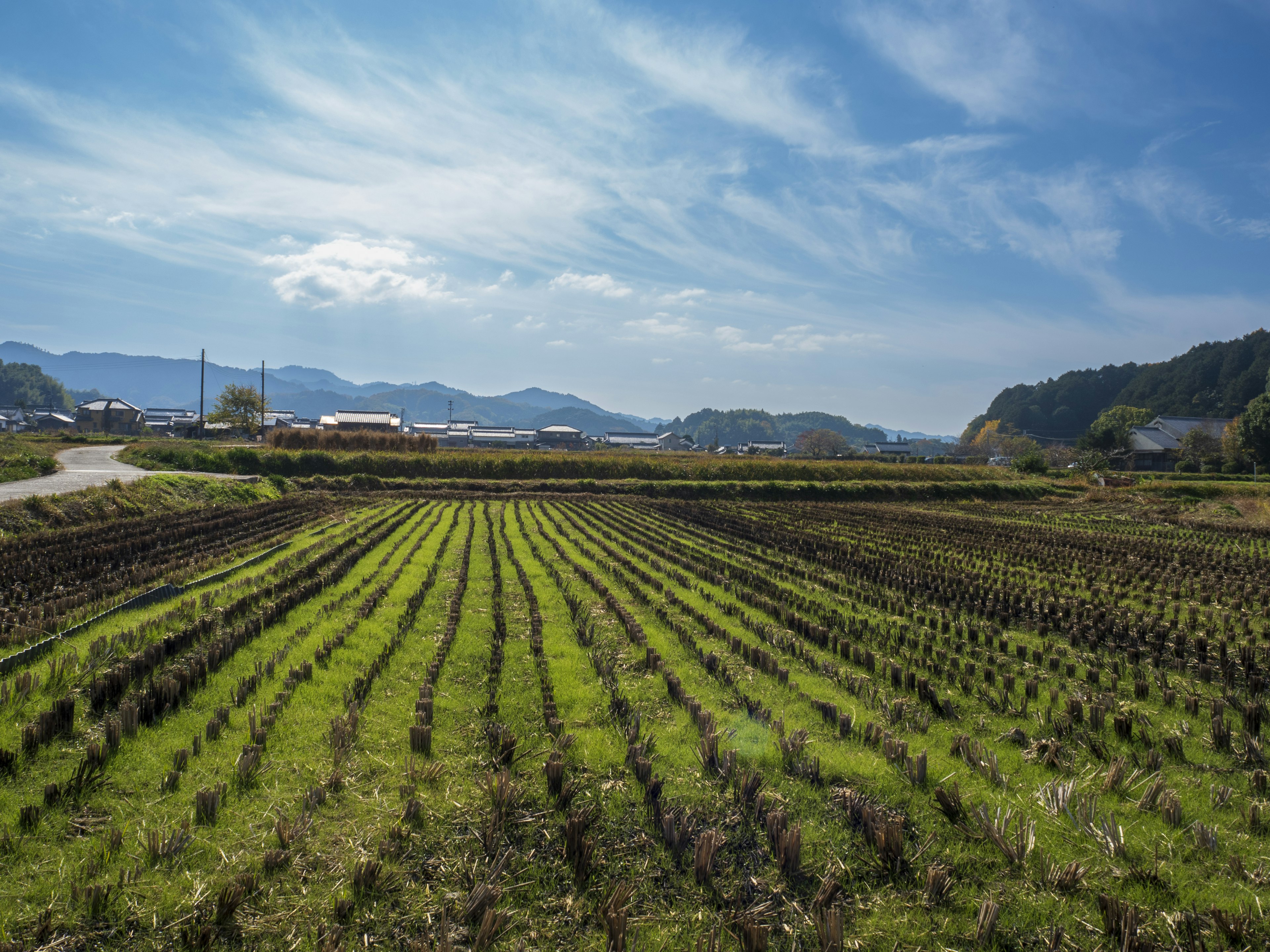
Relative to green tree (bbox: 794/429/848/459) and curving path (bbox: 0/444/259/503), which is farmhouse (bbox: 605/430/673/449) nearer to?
green tree (bbox: 794/429/848/459)

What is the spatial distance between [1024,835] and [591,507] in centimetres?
2642

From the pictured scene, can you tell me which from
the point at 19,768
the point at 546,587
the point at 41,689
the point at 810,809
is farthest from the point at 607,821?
the point at 546,587

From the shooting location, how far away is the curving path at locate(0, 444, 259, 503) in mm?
19938

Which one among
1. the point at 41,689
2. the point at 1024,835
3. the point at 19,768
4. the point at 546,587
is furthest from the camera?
the point at 546,587

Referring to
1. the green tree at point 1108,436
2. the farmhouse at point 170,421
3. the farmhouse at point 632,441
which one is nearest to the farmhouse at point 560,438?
the farmhouse at point 632,441

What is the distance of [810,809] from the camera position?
4934 millimetres

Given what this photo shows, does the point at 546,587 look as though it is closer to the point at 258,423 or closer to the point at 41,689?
the point at 41,689

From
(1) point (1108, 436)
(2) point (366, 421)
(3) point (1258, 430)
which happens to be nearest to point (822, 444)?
(1) point (1108, 436)

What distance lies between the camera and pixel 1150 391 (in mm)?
115688

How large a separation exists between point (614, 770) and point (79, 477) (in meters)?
29.7

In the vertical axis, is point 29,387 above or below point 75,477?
above

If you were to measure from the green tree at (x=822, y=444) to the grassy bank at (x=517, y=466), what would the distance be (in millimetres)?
53088

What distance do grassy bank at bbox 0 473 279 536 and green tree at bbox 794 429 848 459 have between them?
92106mm

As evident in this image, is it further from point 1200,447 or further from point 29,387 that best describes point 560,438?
point 29,387
